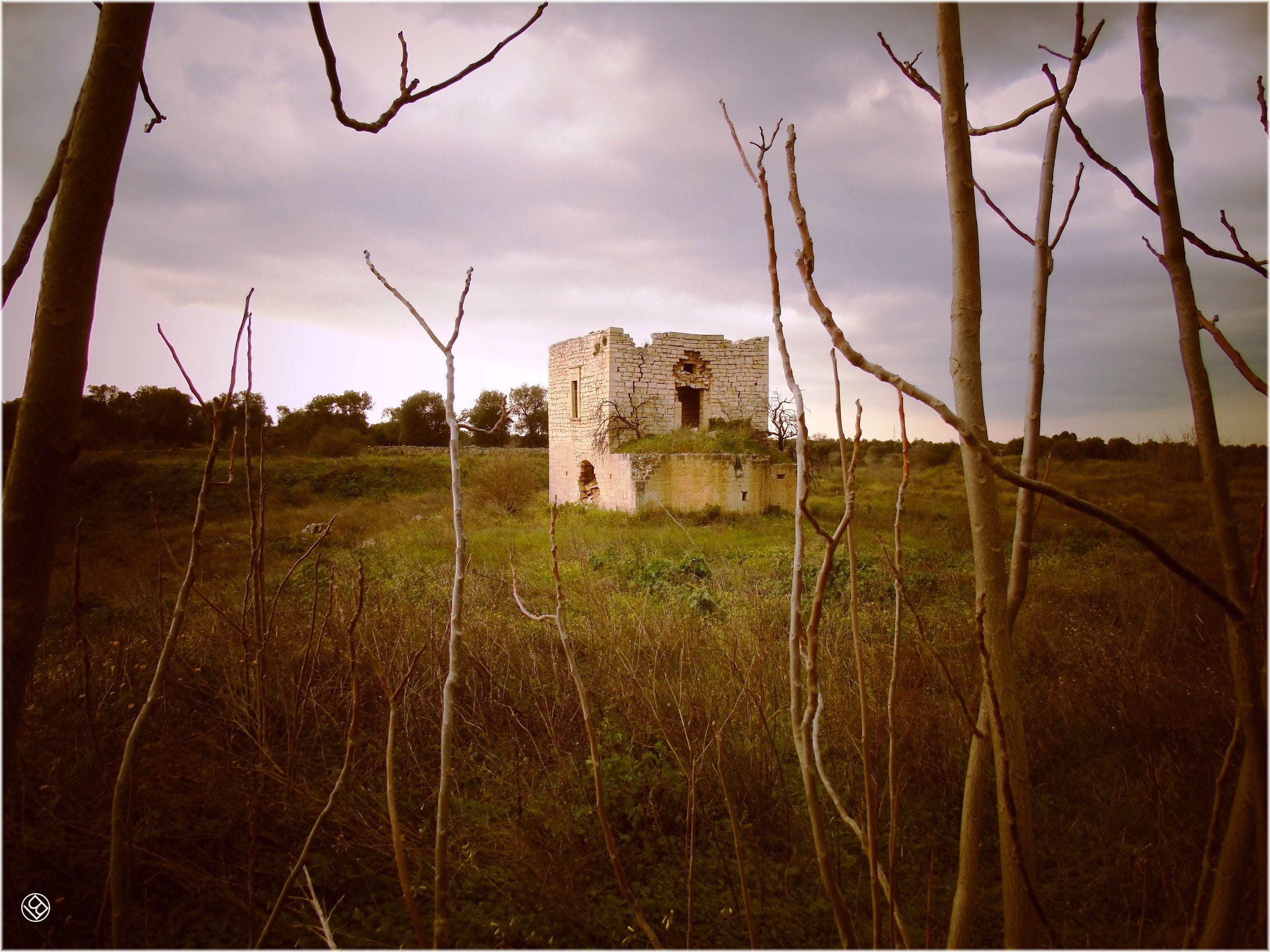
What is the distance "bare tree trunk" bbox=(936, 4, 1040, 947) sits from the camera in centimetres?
A: 105

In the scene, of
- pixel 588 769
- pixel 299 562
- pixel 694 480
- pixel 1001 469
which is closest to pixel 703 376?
pixel 694 480

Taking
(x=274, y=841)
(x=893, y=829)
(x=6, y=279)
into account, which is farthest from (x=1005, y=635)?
(x=274, y=841)

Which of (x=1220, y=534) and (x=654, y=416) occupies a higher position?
(x=654, y=416)

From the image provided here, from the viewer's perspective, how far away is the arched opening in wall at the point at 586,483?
611 inches

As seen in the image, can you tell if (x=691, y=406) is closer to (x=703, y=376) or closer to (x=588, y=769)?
(x=703, y=376)

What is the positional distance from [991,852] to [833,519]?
361 inches

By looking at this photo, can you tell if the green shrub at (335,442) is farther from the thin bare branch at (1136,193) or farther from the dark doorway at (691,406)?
the thin bare branch at (1136,193)

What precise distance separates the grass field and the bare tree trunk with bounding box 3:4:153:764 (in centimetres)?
20

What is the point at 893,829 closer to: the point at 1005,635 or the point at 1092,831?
the point at 1005,635

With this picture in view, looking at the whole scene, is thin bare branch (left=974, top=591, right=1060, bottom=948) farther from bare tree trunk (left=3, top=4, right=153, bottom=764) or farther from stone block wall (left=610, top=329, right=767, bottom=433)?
stone block wall (left=610, top=329, right=767, bottom=433)

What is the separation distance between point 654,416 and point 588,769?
12.5m

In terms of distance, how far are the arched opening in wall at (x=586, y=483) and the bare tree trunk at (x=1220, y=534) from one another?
14.6 m

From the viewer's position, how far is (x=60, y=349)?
0.81m

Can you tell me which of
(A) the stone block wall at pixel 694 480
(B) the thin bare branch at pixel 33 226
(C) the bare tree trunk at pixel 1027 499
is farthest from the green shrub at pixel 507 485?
(C) the bare tree trunk at pixel 1027 499
